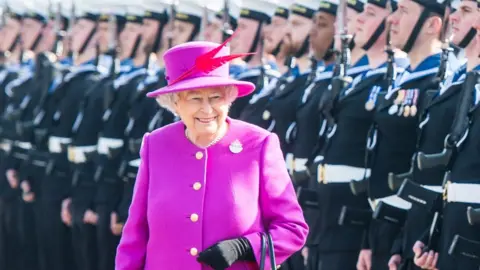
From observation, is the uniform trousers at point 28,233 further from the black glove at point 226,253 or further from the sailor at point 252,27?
the black glove at point 226,253

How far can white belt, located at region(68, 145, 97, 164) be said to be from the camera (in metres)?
10.0

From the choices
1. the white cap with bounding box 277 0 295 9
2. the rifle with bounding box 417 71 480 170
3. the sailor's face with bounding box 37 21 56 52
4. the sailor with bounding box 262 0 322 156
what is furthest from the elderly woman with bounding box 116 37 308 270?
the sailor's face with bounding box 37 21 56 52

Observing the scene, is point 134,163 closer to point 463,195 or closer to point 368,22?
point 368,22

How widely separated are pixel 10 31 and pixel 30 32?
0.32 metres

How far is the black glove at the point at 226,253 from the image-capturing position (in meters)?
4.81

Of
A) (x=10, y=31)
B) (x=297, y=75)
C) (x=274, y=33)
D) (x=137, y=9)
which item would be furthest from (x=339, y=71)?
(x=10, y=31)

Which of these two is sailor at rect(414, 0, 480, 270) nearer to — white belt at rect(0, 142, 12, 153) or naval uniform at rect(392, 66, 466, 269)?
naval uniform at rect(392, 66, 466, 269)

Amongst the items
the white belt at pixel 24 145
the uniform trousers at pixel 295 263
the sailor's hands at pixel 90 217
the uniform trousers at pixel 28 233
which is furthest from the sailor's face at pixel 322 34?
the uniform trousers at pixel 28 233

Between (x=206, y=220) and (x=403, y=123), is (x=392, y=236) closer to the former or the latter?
(x=403, y=123)

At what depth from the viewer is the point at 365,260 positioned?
273 inches

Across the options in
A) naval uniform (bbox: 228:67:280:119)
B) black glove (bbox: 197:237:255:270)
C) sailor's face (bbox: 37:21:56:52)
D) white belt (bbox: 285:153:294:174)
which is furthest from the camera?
sailor's face (bbox: 37:21:56:52)

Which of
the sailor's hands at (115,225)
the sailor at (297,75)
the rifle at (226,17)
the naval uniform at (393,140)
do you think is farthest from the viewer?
the sailor's hands at (115,225)

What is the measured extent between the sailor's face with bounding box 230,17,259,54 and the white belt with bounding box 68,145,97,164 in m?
1.65

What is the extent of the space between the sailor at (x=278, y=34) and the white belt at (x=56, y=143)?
225 centimetres
